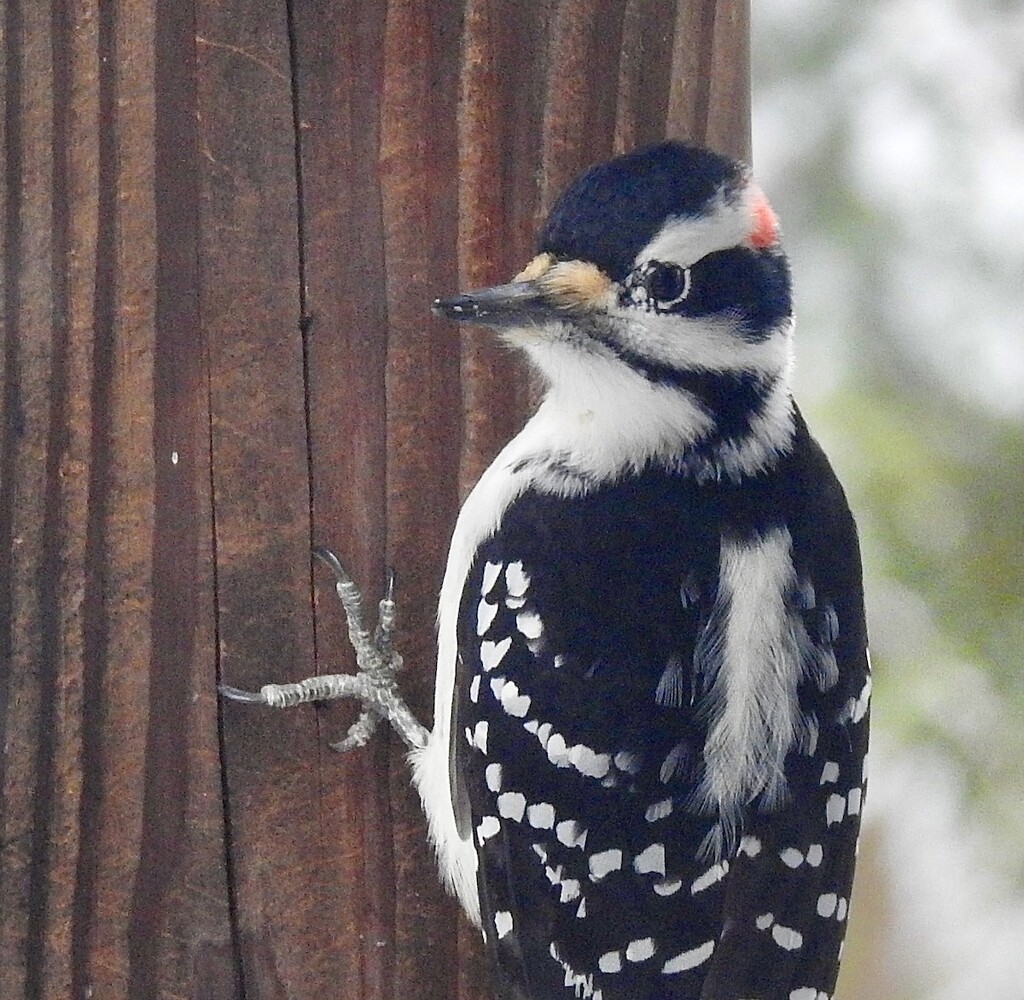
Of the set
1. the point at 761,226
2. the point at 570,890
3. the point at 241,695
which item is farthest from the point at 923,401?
the point at 241,695

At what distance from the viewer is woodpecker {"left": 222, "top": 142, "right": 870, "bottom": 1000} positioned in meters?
2.28

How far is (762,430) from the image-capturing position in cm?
244

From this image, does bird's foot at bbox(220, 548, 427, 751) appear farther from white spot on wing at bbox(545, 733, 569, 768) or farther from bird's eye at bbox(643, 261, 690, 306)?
bird's eye at bbox(643, 261, 690, 306)

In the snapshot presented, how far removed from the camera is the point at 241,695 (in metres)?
2.24

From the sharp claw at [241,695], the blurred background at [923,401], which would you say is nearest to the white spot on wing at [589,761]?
the sharp claw at [241,695]

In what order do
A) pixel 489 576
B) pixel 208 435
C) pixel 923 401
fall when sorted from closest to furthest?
pixel 208 435 → pixel 489 576 → pixel 923 401

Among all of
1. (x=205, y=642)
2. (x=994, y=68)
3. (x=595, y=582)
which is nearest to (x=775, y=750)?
(x=595, y=582)

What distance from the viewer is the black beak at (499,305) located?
209cm

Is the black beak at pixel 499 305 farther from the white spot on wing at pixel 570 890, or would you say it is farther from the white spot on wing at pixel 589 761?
the white spot on wing at pixel 570 890

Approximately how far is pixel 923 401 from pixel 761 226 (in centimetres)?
222

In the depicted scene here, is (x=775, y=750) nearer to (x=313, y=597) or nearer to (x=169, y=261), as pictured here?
(x=313, y=597)

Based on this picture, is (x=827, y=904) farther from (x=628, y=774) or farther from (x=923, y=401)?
(x=923, y=401)

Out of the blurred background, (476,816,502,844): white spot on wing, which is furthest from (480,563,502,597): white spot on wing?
the blurred background

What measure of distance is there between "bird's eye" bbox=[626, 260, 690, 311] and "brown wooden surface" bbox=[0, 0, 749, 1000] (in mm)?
276
